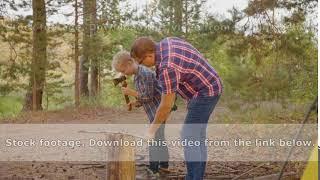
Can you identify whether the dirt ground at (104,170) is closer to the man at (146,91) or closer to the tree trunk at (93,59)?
the man at (146,91)

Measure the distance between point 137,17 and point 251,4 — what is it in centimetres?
625

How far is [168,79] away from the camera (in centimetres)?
310

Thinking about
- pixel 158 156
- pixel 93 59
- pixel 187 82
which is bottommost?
pixel 158 156

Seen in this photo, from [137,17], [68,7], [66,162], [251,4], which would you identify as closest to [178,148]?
[66,162]

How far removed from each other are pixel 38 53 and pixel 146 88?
847cm

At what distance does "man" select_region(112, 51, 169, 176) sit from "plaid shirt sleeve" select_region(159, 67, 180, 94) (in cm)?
62

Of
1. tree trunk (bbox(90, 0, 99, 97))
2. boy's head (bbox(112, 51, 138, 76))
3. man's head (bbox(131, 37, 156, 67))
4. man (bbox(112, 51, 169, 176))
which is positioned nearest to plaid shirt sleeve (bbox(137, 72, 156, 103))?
man (bbox(112, 51, 169, 176))

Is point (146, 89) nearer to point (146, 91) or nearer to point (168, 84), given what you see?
point (146, 91)

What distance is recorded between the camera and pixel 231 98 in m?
8.86

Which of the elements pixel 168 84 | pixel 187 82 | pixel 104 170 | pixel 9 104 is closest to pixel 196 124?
pixel 187 82

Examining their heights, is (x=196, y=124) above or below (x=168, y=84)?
below

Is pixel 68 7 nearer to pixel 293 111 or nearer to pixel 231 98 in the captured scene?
pixel 231 98

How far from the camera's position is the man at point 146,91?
146 inches

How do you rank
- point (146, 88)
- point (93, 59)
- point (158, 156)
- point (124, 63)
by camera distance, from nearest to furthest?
1. point (124, 63)
2. point (146, 88)
3. point (158, 156)
4. point (93, 59)
